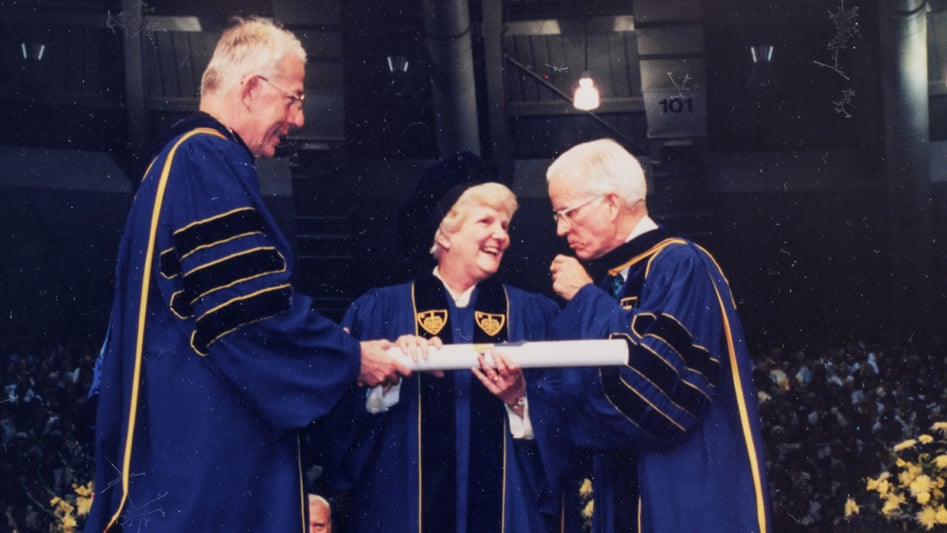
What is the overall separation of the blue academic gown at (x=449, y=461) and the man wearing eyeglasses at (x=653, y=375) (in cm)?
34

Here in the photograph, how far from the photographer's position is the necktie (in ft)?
8.39

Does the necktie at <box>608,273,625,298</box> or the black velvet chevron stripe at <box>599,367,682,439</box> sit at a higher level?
the necktie at <box>608,273,625,298</box>

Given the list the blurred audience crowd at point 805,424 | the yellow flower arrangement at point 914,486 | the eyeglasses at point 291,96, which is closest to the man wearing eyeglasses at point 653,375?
the eyeglasses at point 291,96

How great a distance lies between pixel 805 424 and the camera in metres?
3.97

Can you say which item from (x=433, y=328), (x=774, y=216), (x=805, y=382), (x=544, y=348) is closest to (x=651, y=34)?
(x=774, y=216)

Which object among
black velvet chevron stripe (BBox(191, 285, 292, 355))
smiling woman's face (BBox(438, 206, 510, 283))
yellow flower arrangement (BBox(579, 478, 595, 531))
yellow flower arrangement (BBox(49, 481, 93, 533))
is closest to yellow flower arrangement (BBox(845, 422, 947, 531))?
yellow flower arrangement (BBox(579, 478, 595, 531))

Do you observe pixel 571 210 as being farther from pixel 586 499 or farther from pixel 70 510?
pixel 70 510

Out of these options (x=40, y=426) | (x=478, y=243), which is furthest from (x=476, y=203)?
(x=40, y=426)

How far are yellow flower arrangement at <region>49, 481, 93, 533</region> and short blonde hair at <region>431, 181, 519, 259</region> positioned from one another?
1.74m

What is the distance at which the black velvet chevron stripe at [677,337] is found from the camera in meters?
2.31

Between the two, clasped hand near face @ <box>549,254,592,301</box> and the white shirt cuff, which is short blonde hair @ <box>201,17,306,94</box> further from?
the white shirt cuff

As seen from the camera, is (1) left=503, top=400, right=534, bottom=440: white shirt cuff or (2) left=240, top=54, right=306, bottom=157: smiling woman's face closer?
(2) left=240, top=54, right=306, bottom=157: smiling woman's face

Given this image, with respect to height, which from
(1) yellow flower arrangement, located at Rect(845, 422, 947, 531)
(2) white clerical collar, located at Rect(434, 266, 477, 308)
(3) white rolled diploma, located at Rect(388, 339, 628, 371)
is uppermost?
(2) white clerical collar, located at Rect(434, 266, 477, 308)

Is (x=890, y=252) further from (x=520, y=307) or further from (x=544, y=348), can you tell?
(x=544, y=348)
